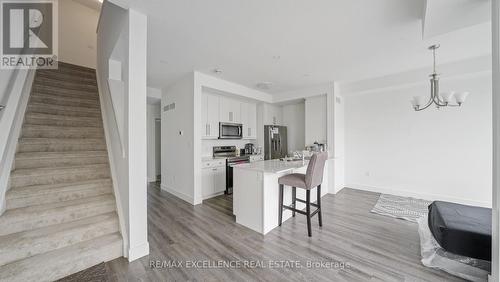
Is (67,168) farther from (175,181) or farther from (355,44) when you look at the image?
(355,44)

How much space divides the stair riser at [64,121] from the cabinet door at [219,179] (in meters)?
2.32

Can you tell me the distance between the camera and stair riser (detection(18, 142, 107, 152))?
2444 mm

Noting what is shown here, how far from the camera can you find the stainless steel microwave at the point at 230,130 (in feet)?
15.4

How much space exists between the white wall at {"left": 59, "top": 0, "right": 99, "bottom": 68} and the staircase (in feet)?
6.51

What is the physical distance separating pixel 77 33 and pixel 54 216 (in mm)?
5198

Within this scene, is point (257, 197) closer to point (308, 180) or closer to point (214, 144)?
point (308, 180)

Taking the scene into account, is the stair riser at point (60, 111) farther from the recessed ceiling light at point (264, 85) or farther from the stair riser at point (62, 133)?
the recessed ceiling light at point (264, 85)

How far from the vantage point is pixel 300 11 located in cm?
200

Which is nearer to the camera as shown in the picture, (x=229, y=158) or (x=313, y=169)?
(x=313, y=169)

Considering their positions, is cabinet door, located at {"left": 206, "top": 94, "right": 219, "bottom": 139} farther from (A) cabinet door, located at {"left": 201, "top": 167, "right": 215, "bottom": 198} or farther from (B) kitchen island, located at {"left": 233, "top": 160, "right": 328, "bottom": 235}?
(B) kitchen island, located at {"left": 233, "top": 160, "right": 328, "bottom": 235}

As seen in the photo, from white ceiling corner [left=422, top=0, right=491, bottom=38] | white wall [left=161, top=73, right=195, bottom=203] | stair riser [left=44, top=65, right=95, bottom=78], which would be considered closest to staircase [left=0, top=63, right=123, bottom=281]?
stair riser [left=44, top=65, right=95, bottom=78]

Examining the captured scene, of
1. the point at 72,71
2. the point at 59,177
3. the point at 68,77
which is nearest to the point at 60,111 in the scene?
the point at 68,77

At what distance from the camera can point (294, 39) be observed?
2.57m

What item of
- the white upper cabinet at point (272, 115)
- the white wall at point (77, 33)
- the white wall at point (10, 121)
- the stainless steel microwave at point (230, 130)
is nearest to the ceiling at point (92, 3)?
the white wall at point (77, 33)
